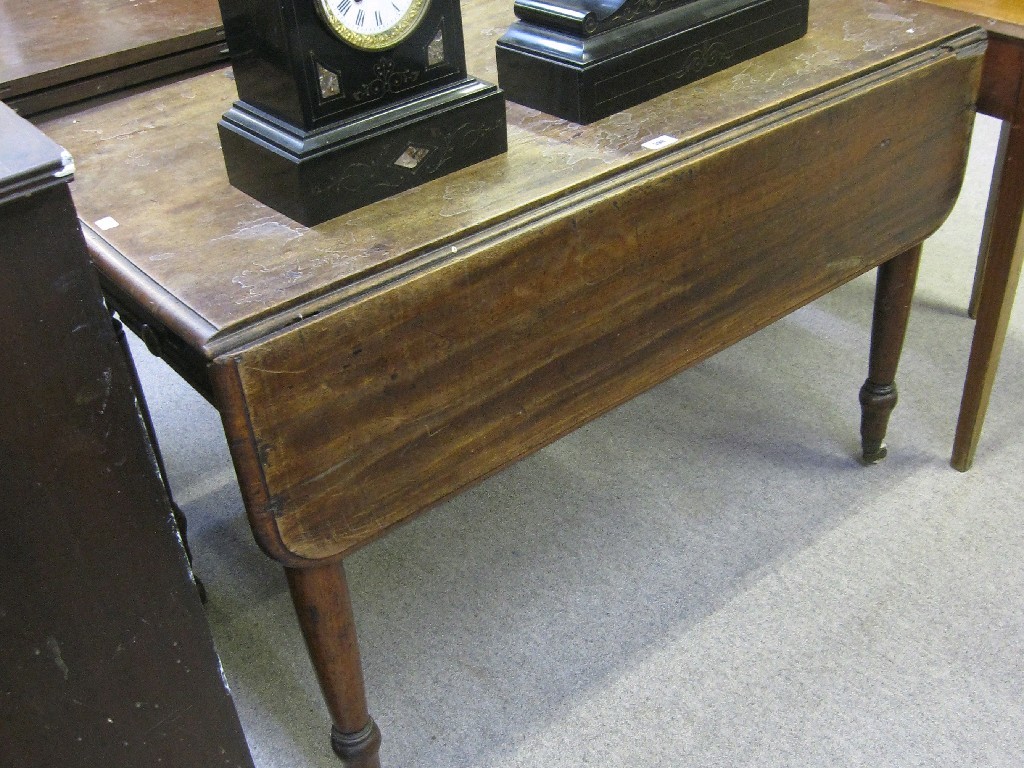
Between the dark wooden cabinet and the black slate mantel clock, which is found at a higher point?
the black slate mantel clock

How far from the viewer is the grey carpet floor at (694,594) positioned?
4.94 ft

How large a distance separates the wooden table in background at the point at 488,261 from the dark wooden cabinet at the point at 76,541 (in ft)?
0.32

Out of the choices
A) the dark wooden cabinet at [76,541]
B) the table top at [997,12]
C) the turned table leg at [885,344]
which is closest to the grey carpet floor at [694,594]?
the turned table leg at [885,344]

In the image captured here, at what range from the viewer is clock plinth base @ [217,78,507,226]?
1.09m

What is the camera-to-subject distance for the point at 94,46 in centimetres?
157

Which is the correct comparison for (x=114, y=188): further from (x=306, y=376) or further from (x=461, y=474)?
(x=461, y=474)

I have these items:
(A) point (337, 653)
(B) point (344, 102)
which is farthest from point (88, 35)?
(A) point (337, 653)

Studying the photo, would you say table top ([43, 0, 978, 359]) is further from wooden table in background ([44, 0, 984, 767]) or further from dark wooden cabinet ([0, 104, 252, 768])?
dark wooden cabinet ([0, 104, 252, 768])

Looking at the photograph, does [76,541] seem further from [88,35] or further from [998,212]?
[998,212]

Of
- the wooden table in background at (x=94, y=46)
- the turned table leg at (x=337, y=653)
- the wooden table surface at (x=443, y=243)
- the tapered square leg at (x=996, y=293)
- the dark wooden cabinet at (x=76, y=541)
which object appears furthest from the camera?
the tapered square leg at (x=996, y=293)

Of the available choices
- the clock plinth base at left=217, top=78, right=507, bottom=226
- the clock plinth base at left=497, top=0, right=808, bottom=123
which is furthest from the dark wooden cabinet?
the clock plinth base at left=497, top=0, right=808, bottom=123

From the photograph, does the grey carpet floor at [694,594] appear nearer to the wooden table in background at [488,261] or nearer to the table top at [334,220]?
the wooden table in background at [488,261]

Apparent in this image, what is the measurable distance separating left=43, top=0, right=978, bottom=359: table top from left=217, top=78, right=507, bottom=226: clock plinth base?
2 centimetres

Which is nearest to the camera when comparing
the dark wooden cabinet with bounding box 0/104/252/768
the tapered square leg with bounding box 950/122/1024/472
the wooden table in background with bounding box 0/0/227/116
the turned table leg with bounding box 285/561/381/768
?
the dark wooden cabinet with bounding box 0/104/252/768
